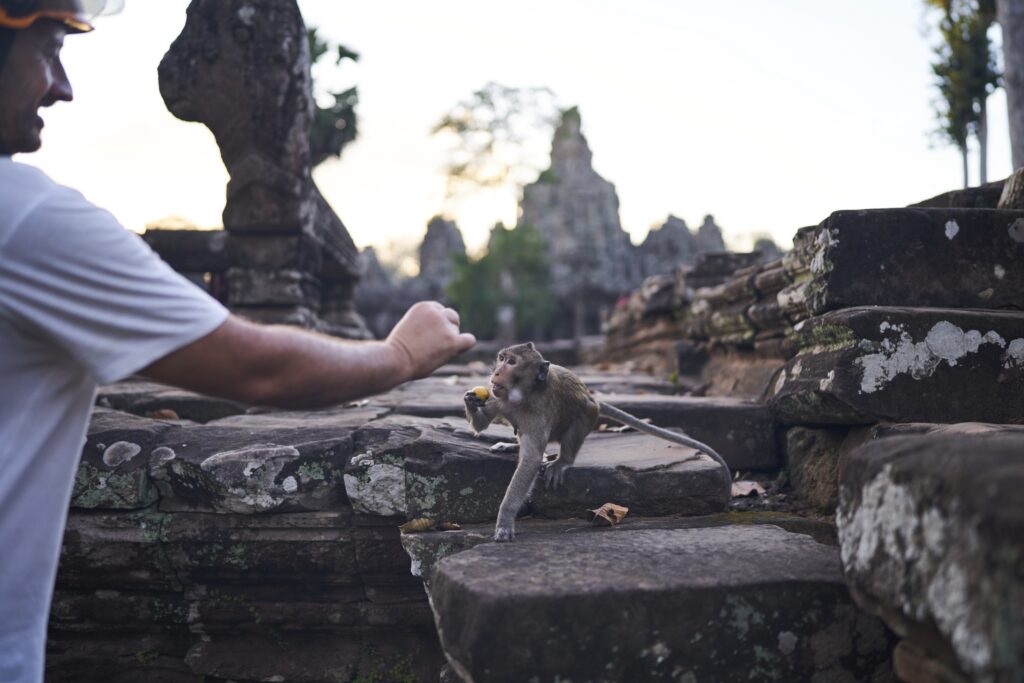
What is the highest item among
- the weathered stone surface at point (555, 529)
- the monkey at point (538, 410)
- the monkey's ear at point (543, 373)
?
the monkey's ear at point (543, 373)

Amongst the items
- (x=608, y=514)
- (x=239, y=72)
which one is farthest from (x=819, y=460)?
(x=239, y=72)

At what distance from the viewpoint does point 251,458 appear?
2867 mm

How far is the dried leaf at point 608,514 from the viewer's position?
2.65m

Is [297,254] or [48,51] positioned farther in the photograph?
[297,254]

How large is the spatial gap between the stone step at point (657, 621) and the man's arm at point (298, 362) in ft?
2.05

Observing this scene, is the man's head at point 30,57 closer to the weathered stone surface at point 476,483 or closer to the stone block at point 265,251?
the weathered stone surface at point 476,483

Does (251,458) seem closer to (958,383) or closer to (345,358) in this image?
(345,358)

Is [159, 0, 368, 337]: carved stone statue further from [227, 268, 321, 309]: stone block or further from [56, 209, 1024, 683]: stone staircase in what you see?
[56, 209, 1024, 683]: stone staircase

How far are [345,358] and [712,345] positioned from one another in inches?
206

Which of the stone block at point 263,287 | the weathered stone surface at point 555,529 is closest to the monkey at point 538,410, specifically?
the weathered stone surface at point 555,529

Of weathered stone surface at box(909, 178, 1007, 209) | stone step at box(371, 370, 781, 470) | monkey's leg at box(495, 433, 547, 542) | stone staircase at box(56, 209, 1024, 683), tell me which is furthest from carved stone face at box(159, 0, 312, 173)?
weathered stone surface at box(909, 178, 1007, 209)

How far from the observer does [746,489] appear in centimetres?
330

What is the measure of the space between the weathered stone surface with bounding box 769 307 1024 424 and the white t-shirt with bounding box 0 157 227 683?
2360 millimetres

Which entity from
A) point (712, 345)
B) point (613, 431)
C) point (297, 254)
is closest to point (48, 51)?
point (613, 431)
